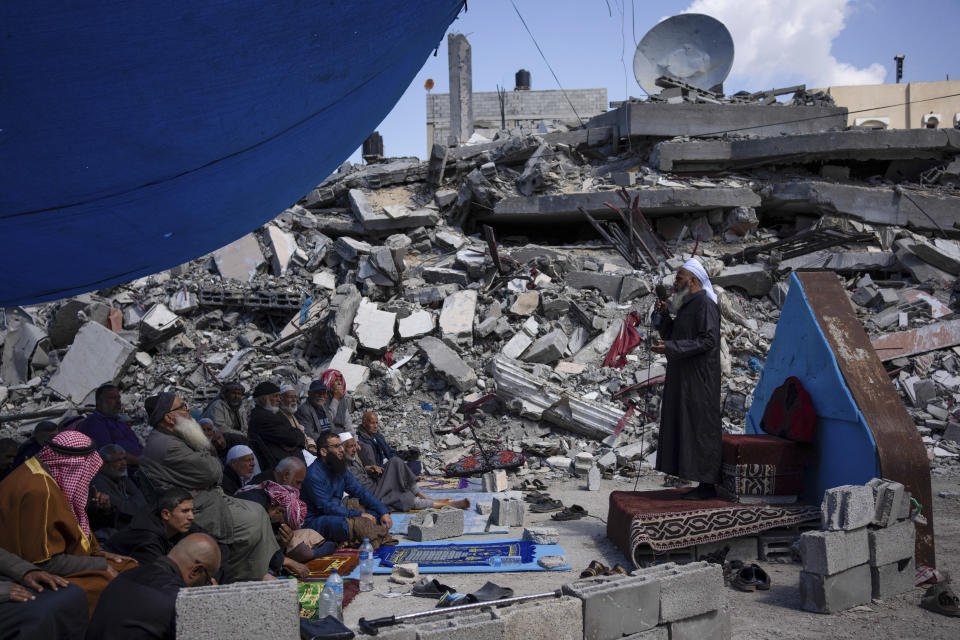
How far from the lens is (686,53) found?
644 inches

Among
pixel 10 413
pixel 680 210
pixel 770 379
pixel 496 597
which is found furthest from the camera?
pixel 680 210

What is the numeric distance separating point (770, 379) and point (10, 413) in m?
9.85

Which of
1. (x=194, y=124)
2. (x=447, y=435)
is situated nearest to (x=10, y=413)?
(x=447, y=435)

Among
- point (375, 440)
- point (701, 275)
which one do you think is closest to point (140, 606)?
point (701, 275)

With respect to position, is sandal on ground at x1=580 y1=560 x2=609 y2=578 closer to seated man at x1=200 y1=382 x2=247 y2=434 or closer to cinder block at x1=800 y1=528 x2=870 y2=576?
cinder block at x1=800 y1=528 x2=870 y2=576

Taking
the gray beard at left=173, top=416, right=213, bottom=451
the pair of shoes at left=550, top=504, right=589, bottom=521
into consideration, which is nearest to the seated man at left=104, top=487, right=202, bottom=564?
the gray beard at left=173, top=416, right=213, bottom=451

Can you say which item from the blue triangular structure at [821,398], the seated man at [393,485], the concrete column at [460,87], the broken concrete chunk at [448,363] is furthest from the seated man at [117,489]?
the concrete column at [460,87]

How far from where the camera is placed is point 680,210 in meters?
12.9

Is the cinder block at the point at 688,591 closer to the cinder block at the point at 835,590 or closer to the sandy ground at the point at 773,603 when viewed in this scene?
the sandy ground at the point at 773,603

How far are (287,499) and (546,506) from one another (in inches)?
96.7

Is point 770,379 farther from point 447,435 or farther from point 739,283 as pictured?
point 739,283

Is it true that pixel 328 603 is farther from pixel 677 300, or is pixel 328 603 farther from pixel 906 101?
pixel 906 101

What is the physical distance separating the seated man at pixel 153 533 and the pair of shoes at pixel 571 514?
3049 millimetres

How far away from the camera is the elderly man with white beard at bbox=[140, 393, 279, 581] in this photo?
395cm
